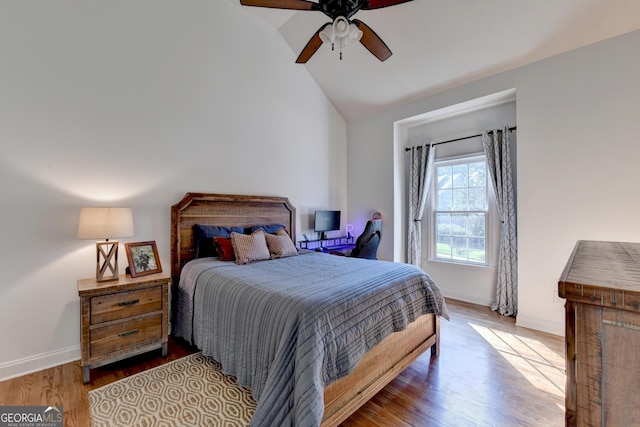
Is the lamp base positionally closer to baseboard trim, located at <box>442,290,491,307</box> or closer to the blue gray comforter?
the blue gray comforter

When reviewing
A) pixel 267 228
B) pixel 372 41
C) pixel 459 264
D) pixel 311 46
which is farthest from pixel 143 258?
pixel 459 264

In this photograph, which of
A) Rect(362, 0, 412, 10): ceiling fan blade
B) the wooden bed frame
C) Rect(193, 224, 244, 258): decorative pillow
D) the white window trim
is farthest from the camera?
the white window trim

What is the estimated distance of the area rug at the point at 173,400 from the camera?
1.72 m

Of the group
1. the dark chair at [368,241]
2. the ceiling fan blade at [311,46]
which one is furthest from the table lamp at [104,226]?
the dark chair at [368,241]

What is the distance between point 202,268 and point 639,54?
14.6 feet

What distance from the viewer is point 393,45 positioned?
344 cm

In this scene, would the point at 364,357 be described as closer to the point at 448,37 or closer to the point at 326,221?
the point at 326,221

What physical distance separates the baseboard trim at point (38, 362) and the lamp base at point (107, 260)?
27.1 inches

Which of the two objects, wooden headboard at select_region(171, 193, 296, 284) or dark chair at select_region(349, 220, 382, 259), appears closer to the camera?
wooden headboard at select_region(171, 193, 296, 284)

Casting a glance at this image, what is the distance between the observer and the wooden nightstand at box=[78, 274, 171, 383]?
207 cm

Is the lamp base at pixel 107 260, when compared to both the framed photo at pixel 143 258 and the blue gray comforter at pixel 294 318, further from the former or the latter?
the blue gray comforter at pixel 294 318

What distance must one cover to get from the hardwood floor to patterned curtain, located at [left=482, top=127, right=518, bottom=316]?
669mm

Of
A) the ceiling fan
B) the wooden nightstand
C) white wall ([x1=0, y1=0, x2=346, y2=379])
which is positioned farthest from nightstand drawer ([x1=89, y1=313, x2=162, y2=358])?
the ceiling fan

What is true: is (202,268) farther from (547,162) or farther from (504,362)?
(547,162)
